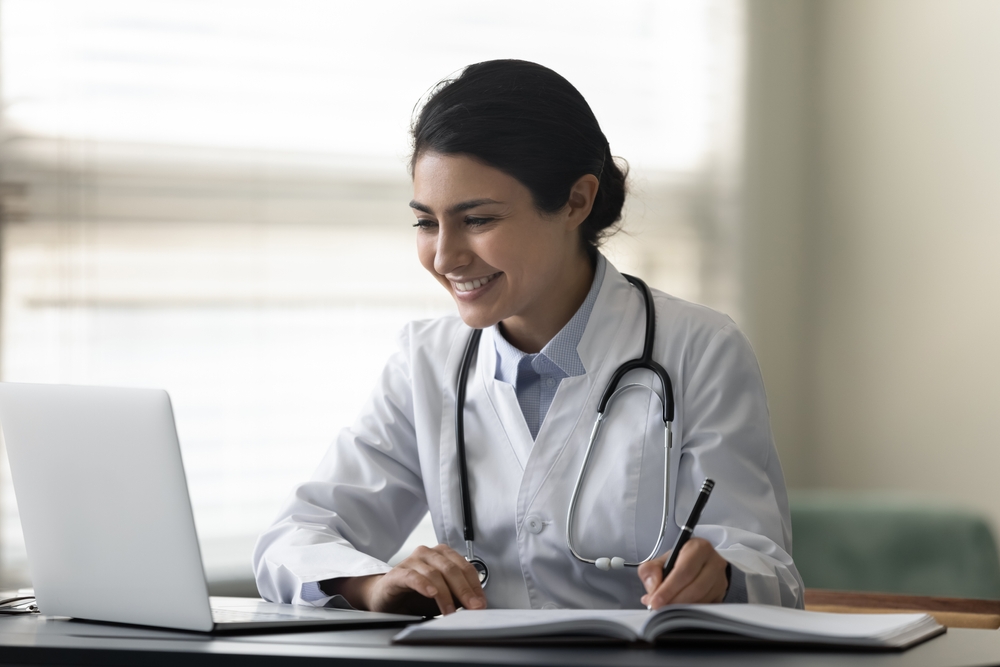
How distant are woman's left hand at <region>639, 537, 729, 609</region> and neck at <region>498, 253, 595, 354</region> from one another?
543 mm

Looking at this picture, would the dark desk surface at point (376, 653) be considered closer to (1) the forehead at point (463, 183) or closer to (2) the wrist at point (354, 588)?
(2) the wrist at point (354, 588)

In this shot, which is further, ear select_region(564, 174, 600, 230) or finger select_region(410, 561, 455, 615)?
ear select_region(564, 174, 600, 230)

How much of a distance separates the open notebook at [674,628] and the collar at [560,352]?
0.61 m

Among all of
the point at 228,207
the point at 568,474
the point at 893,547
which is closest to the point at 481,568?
the point at 568,474

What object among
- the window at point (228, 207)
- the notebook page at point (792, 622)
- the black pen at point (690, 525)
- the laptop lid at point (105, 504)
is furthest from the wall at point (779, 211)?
the laptop lid at point (105, 504)

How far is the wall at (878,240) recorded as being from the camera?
232 centimetres

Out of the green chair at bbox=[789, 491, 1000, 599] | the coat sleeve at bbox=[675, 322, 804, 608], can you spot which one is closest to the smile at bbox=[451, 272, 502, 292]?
the coat sleeve at bbox=[675, 322, 804, 608]

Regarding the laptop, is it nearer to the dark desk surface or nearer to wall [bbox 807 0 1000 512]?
the dark desk surface

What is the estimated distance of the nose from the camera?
1361mm

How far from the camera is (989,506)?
7.54 feet

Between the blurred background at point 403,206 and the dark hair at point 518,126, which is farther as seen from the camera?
the blurred background at point 403,206

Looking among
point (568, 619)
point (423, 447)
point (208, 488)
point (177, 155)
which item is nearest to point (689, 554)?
point (568, 619)

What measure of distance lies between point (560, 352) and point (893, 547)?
93 centimetres

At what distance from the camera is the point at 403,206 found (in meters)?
2.35
